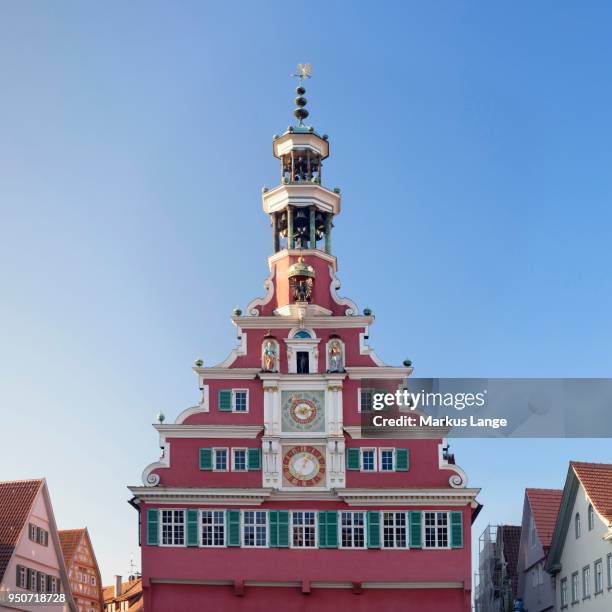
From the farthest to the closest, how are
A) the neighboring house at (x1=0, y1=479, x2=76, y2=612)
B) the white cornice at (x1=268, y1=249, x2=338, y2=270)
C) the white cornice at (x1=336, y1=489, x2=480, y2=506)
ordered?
the white cornice at (x1=268, y1=249, x2=338, y2=270), the neighboring house at (x1=0, y1=479, x2=76, y2=612), the white cornice at (x1=336, y1=489, x2=480, y2=506)

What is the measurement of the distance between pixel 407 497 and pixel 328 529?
3.29 metres

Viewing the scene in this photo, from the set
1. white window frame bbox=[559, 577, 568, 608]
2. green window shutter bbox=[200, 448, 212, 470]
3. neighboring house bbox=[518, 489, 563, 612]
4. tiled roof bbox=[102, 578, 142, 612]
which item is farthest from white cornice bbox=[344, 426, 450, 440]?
tiled roof bbox=[102, 578, 142, 612]

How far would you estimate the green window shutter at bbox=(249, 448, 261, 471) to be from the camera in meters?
51.2

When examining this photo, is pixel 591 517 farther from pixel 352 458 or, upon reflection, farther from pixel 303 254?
pixel 303 254

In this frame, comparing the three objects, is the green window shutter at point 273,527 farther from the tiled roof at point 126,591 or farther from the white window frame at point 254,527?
the tiled roof at point 126,591

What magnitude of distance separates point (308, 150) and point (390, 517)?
1731cm

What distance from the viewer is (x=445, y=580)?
49.9 metres

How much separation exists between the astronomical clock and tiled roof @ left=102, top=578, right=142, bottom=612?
116 feet

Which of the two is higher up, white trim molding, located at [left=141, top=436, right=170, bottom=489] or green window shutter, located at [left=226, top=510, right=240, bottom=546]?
white trim molding, located at [left=141, top=436, right=170, bottom=489]

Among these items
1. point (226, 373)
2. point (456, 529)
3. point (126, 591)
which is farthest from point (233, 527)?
point (126, 591)

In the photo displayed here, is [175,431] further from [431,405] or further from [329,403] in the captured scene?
[431,405]

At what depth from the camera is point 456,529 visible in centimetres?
5062

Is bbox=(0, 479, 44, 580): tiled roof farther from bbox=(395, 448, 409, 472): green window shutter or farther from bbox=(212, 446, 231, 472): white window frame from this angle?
bbox=(395, 448, 409, 472): green window shutter

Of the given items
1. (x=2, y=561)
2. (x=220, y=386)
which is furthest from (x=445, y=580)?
(x=2, y=561)
